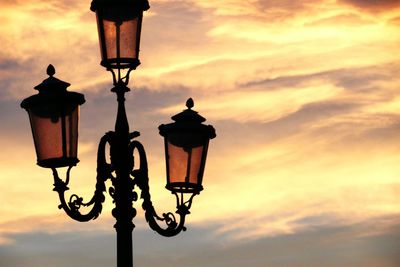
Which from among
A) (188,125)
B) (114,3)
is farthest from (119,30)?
(188,125)

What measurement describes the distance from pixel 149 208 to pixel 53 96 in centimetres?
183

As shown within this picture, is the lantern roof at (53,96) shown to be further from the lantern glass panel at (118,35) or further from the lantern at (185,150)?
the lantern at (185,150)

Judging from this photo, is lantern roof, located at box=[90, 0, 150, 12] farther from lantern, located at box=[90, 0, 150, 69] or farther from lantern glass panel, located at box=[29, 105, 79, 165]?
lantern glass panel, located at box=[29, 105, 79, 165]

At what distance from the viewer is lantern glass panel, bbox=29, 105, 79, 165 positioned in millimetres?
14742

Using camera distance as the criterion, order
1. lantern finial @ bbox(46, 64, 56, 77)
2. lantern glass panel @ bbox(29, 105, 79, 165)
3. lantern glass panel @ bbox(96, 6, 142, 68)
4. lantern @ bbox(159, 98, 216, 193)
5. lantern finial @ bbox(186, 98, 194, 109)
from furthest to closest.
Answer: lantern finial @ bbox(186, 98, 194, 109)
lantern @ bbox(159, 98, 216, 193)
lantern finial @ bbox(46, 64, 56, 77)
lantern glass panel @ bbox(96, 6, 142, 68)
lantern glass panel @ bbox(29, 105, 79, 165)

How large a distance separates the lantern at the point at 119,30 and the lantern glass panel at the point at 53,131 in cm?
78

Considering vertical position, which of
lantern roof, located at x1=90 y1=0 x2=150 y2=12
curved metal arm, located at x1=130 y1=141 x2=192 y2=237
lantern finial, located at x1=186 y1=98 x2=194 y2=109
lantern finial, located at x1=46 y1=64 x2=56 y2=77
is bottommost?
curved metal arm, located at x1=130 y1=141 x2=192 y2=237

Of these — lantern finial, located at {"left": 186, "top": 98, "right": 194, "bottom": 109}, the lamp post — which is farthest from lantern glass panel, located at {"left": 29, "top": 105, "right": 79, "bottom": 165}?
lantern finial, located at {"left": 186, "top": 98, "right": 194, "bottom": 109}

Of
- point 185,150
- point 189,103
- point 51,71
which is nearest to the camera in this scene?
point 51,71

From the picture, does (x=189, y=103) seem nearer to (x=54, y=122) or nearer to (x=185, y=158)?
(x=185, y=158)

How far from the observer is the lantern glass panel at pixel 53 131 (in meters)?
14.7

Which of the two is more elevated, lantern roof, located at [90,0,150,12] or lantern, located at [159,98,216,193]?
lantern roof, located at [90,0,150,12]

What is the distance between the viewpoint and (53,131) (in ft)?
48.3

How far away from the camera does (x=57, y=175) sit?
15.0 m
